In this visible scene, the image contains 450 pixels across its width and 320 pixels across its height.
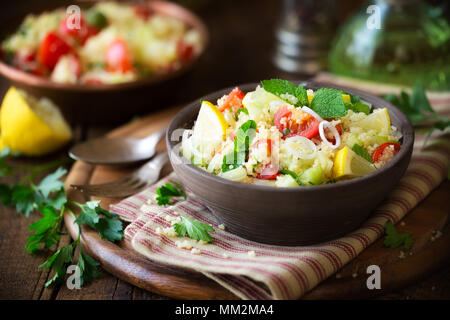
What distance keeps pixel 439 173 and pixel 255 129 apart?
35.0 inches

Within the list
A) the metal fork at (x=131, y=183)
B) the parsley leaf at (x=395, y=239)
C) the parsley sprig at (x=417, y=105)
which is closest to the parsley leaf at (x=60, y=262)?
the metal fork at (x=131, y=183)

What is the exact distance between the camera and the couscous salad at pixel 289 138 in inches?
74.0

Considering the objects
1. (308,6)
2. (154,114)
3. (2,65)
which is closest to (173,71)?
(154,114)

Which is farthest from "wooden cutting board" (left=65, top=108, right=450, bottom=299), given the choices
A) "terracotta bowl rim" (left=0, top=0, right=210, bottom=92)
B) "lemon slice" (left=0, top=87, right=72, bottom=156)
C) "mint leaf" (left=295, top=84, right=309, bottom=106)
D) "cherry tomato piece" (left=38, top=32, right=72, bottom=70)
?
"cherry tomato piece" (left=38, top=32, right=72, bottom=70)

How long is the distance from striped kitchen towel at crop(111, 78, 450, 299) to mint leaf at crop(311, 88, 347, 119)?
0.42m

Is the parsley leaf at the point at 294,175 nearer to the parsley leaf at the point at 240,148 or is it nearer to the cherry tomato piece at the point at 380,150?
the parsley leaf at the point at 240,148

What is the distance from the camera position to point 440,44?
337cm

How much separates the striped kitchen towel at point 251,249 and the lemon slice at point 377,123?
11.4 inches

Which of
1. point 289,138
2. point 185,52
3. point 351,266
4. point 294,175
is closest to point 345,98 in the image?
point 289,138

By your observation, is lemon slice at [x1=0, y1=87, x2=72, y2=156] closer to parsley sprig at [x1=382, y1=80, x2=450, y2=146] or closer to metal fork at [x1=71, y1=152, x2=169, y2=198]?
metal fork at [x1=71, y1=152, x2=169, y2=198]

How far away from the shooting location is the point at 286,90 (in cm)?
212

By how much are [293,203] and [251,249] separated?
27 cm

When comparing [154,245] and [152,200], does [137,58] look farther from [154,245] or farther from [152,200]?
[154,245]

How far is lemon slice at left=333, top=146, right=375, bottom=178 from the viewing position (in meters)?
1.85
